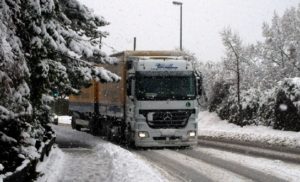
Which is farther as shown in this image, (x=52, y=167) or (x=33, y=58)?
(x=52, y=167)

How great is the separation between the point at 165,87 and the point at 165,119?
Result: 1.20 m

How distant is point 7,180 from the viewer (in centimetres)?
895

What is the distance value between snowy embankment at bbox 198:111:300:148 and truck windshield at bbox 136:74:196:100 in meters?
5.88

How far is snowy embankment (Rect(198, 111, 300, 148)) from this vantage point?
87.8ft

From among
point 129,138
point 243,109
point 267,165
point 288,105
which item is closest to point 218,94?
point 243,109

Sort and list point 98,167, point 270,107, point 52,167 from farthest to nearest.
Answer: point 270,107 < point 98,167 < point 52,167

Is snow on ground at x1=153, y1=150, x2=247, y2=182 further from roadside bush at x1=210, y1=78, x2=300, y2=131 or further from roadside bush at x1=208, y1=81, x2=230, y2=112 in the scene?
roadside bush at x1=208, y1=81, x2=230, y2=112

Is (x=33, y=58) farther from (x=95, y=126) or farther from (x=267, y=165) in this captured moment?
(x=95, y=126)

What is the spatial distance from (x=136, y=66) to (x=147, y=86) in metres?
0.86

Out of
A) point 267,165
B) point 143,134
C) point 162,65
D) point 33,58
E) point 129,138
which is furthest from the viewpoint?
point 129,138

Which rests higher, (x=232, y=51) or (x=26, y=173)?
(x=232, y=51)

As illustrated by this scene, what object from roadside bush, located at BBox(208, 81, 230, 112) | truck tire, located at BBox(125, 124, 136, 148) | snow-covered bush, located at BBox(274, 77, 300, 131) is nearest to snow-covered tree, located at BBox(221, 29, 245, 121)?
roadside bush, located at BBox(208, 81, 230, 112)

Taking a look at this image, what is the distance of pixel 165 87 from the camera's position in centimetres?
2189

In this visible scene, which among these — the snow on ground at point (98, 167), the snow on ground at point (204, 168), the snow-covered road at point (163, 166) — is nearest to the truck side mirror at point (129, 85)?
the snow-covered road at point (163, 166)
